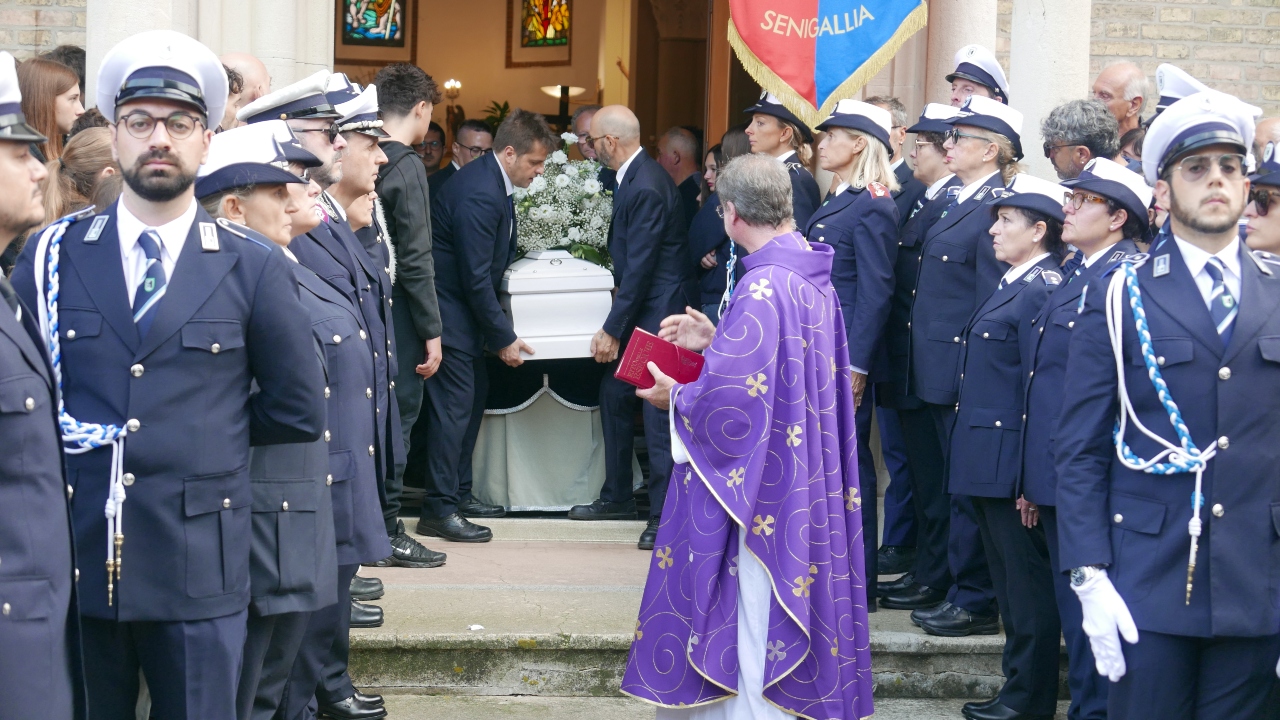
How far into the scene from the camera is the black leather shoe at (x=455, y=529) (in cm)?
597

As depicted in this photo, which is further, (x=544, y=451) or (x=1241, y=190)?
(x=544, y=451)

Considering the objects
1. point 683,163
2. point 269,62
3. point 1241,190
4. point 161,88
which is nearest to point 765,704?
point 1241,190

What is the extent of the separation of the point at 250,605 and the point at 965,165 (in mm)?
3222

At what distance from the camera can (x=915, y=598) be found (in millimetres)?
5230

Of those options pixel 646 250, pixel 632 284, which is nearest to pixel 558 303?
pixel 632 284

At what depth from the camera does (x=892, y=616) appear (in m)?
5.09

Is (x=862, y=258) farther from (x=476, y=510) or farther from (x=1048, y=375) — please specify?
(x=476, y=510)

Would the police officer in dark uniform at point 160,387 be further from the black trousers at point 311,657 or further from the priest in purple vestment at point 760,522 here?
the priest in purple vestment at point 760,522

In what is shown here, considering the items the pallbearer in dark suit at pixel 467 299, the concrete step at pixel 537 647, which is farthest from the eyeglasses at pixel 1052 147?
the pallbearer in dark suit at pixel 467 299

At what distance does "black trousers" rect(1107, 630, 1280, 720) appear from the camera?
2.96 m

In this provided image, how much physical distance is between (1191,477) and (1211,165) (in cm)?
71

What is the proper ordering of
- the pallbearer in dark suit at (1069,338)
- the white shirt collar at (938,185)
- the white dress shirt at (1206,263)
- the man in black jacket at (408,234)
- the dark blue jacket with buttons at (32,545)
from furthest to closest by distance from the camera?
1. the man in black jacket at (408,234)
2. the white shirt collar at (938,185)
3. the pallbearer in dark suit at (1069,338)
4. the white dress shirt at (1206,263)
5. the dark blue jacket with buttons at (32,545)

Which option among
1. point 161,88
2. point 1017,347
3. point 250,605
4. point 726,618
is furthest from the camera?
point 1017,347

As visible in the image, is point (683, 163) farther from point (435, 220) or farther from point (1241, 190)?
point (1241, 190)
